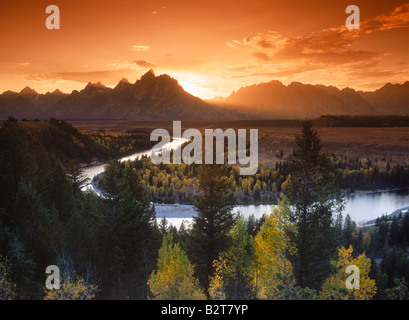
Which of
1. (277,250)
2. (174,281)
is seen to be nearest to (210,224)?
(174,281)

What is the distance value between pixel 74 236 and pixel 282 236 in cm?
1369

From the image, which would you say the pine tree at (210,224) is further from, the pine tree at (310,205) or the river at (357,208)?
the river at (357,208)

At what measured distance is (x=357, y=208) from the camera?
240ft

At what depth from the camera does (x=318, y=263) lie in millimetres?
13352

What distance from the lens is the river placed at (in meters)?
63.8

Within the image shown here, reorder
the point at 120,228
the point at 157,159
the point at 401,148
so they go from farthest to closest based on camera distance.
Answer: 1. the point at 401,148
2. the point at 157,159
3. the point at 120,228

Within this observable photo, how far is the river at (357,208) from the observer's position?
2512 inches

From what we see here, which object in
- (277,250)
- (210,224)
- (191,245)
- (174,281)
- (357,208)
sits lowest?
(357,208)

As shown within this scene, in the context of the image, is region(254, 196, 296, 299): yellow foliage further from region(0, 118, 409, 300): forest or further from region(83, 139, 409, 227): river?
region(83, 139, 409, 227): river

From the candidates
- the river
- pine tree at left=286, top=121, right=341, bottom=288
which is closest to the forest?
pine tree at left=286, top=121, right=341, bottom=288

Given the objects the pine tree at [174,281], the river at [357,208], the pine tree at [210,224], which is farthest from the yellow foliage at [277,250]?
the river at [357,208]

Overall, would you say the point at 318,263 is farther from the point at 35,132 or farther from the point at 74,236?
the point at 35,132

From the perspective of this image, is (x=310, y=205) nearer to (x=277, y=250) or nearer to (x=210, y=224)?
(x=277, y=250)
